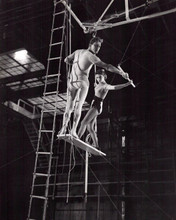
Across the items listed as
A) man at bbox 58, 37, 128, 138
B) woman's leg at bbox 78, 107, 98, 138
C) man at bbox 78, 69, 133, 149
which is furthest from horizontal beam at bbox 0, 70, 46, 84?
man at bbox 58, 37, 128, 138

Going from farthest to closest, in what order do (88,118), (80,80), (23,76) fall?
(23,76) → (88,118) → (80,80)

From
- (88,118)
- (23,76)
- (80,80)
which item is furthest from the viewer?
(23,76)

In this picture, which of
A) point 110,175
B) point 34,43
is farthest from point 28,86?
point 110,175

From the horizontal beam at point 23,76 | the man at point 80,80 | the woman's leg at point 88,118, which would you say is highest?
the horizontal beam at point 23,76

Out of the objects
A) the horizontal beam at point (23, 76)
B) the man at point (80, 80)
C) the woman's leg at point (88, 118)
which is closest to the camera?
the man at point (80, 80)

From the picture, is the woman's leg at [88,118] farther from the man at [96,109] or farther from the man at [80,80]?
→ the man at [80,80]

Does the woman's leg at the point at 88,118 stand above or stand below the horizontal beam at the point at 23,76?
below

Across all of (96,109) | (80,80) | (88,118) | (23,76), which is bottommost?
(88,118)

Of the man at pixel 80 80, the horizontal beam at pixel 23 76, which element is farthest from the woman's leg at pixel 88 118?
the horizontal beam at pixel 23 76

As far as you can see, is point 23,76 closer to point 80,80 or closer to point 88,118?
point 88,118

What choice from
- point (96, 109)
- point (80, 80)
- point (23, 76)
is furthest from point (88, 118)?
point (23, 76)

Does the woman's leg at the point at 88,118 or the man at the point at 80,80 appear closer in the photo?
the man at the point at 80,80

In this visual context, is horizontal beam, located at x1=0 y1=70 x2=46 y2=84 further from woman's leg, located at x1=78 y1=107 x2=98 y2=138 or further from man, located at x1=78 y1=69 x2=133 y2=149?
woman's leg, located at x1=78 y1=107 x2=98 y2=138

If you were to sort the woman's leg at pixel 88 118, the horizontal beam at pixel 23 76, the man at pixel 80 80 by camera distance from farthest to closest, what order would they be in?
1. the horizontal beam at pixel 23 76
2. the woman's leg at pixel 88 118
3. the man at pixel 80 80
